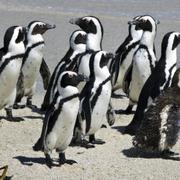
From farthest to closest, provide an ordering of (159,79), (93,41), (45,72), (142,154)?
(45,72) < (93,41) < (159,79) < (142,154)

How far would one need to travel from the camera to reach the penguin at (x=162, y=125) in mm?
8156

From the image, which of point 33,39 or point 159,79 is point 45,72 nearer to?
point 33,39

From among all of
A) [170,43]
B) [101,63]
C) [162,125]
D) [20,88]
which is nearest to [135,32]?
[20,88]

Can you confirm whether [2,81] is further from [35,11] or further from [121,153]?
[35,11]

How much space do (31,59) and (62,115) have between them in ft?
10.6

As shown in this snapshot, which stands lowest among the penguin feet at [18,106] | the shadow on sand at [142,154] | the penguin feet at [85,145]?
the penguin feet at [18,106]

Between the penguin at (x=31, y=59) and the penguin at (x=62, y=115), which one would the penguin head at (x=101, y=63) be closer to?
the penguin at (x=62, y=115)

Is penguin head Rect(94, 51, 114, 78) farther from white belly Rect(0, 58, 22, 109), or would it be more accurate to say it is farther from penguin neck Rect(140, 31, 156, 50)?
penguin neck Rect(140, 31, 156, 50)

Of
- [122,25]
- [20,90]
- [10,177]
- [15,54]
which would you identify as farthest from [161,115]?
[122,25]

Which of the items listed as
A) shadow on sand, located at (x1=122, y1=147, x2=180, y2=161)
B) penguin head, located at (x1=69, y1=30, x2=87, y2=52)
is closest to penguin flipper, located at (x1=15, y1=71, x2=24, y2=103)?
penguin head, located at (x1=69, y1=30, x2=87, y2=52)

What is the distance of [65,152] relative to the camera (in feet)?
28.2

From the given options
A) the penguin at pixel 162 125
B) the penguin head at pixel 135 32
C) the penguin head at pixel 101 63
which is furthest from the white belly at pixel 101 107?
the penguin head at pixel 135 32

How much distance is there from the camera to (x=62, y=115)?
7.77m

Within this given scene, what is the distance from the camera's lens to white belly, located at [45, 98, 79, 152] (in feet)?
25.5
